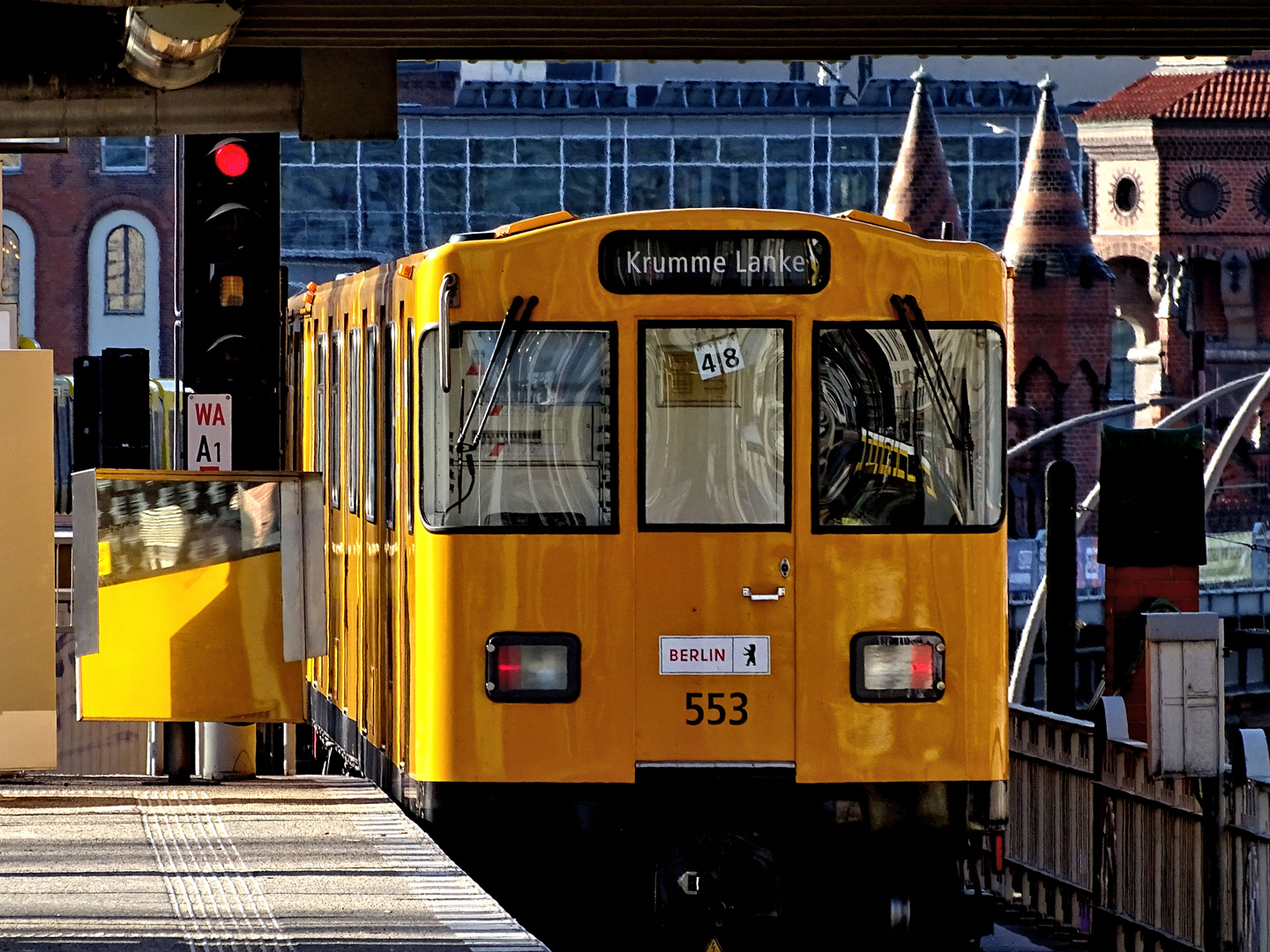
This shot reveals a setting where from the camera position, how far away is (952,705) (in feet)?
31.4

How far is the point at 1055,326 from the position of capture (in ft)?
202

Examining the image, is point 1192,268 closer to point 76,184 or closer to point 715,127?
point 715,127

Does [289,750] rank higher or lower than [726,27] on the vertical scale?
lower

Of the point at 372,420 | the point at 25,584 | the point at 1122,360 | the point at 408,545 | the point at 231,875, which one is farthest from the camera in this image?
the point at 1122,360

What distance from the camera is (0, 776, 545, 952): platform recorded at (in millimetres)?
7828

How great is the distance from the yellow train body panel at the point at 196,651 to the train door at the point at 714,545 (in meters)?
3.23

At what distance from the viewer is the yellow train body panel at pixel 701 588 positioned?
31.2 ft

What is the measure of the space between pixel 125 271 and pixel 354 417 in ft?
175

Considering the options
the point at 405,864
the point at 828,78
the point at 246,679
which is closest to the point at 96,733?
the point at 246,679

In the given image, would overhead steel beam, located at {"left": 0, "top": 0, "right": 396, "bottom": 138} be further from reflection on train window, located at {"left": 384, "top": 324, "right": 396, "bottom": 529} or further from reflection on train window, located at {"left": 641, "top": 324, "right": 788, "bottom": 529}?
reflection on train window, located at {"left": 641, "top": 324, "right": 788, "bottom": 529}

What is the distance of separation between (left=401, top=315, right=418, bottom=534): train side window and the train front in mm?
151

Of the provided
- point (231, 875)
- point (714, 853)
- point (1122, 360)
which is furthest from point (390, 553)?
point (1122, 360)

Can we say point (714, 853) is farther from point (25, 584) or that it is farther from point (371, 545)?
point (25, 584)

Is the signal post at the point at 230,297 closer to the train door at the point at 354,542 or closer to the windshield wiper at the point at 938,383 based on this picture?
the train door at the point at 354,542
